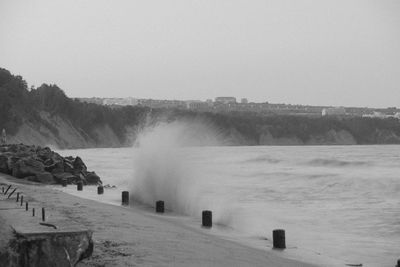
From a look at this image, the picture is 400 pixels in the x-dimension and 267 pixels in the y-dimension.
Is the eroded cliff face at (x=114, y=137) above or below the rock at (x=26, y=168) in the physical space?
above

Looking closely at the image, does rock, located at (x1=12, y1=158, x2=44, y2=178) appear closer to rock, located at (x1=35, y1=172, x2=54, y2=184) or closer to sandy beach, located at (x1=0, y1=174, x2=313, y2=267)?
rock, located at (x1=35, y1=172, x2=54, y2=184)

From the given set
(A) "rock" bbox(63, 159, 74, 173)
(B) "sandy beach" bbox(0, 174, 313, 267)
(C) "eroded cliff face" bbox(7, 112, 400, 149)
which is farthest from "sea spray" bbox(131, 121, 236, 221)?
(C) "eroded cliff face" bbox(7, 112, 400, 149)

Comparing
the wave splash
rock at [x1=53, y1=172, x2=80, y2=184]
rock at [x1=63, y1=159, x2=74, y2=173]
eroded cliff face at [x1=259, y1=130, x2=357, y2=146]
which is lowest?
the wave splash

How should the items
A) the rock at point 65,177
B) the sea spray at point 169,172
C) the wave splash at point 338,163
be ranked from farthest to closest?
the wave splash at point 338,163
the rock at point 65,177
the sea spray at point 169,172

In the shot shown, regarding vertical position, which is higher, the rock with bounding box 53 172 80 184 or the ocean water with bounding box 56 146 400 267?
the rock with bounding box 53 172 80 184

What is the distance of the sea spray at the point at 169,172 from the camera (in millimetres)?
17812

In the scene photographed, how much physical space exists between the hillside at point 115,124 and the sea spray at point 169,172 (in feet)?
231

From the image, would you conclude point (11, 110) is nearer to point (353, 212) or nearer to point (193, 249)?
point (353, 212)

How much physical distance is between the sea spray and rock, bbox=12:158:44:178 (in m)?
5.04

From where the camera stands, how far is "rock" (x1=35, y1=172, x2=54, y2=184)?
24.7 m

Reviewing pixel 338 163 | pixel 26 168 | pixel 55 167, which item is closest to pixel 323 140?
pixel 338 163

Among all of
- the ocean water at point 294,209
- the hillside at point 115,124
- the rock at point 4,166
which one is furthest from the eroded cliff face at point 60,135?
the ocean water at point 294,209

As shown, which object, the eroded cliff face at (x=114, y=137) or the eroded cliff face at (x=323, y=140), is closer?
the eroded cliff face at (x=114, y=137)

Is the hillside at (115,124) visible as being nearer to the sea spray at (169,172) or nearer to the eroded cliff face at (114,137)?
the eroded cliff face at (114,137)
